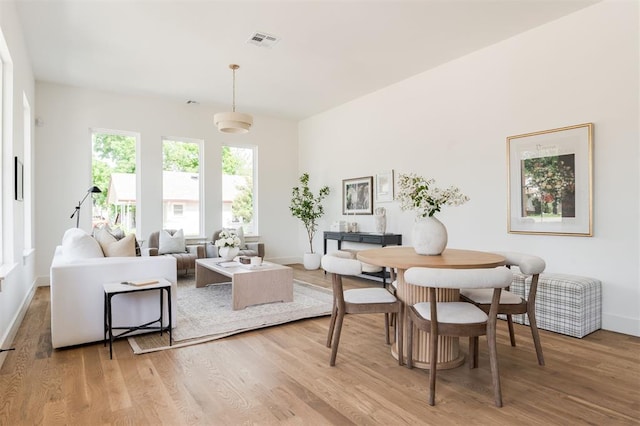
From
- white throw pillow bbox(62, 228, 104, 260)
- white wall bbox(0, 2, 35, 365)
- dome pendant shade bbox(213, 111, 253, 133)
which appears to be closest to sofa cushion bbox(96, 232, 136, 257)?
white throw pillow bbox(62, 228, 104, 260)

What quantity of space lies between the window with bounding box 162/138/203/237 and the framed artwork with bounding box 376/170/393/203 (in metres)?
3.47

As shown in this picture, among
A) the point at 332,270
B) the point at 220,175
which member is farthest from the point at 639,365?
the point at 220,175

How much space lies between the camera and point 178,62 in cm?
506

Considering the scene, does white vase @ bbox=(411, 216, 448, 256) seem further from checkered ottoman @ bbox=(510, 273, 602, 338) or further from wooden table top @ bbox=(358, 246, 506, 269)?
checkered ottoman @ bbox=(510, 273, 602, 338)

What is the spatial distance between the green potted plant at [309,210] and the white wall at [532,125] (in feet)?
4.38

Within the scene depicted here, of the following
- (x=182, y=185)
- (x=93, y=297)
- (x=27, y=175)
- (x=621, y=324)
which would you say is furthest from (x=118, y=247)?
(x=621, y=324)

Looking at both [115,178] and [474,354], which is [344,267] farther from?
[115,178]

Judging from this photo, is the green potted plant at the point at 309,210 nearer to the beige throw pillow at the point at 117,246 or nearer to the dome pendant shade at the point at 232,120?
the dome pendant shade at the point at 232,120

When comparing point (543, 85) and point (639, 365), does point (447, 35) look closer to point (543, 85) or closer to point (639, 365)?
point (543, 85)

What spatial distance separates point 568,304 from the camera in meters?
3.46

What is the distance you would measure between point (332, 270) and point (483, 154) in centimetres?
302

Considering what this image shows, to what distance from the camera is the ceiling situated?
374 centimetres

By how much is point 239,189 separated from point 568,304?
6080mm

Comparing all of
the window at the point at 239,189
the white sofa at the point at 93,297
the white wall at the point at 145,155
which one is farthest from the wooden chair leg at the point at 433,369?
the window at the point at 239,189
